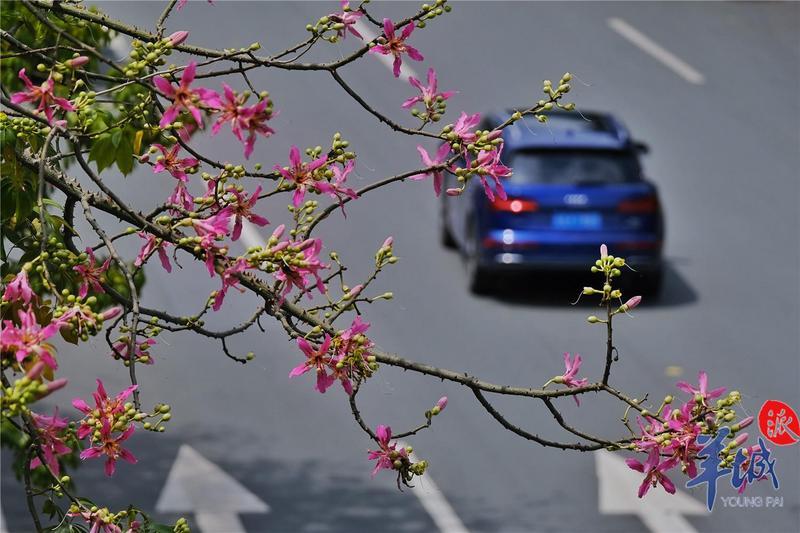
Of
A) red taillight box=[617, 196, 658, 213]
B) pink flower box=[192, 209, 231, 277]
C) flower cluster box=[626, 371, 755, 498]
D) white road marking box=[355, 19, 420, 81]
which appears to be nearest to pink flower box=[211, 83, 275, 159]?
pink flower box=[192, 209, 231, 277]

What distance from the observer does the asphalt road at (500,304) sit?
36.5 ft

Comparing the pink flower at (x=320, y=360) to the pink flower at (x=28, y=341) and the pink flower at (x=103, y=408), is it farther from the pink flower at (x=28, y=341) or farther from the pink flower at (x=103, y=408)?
the pink flower at (x=28, y=341)

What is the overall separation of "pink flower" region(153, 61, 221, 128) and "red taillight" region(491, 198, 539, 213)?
11.3 meters

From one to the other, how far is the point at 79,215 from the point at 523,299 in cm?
656

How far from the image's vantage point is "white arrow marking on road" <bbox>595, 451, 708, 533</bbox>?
1034cm

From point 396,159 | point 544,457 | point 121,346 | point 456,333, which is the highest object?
point 396,159

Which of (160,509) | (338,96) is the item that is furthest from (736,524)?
A: (338,96)

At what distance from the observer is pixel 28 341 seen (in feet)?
10.7

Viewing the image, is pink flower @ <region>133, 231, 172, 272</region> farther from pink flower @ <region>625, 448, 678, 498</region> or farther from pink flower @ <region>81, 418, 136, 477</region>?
pink flower @ <region>625, 448, 678, 498</region>

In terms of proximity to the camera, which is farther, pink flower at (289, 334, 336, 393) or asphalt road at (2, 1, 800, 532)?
asphalt road at (2, 1, 800, 532)

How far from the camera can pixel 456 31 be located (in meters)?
25.6

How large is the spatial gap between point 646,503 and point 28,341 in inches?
317

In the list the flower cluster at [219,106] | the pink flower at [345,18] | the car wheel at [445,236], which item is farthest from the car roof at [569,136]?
the flower cluster at [219,106]

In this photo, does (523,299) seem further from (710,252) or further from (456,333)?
(710,252)
